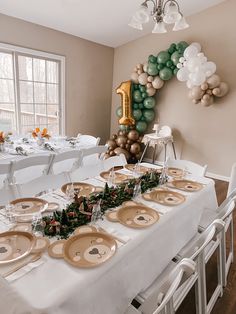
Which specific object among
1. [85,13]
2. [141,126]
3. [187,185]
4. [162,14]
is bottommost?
[187,185]

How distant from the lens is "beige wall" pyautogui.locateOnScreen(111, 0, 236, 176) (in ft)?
12.7

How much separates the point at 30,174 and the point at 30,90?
100 inches

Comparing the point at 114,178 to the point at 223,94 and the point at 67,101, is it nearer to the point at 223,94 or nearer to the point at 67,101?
the point at 223,94

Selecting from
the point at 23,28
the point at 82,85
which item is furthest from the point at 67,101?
the point at 23,28

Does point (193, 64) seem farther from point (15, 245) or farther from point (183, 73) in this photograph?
point (15, 245)

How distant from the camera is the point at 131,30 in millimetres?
4430

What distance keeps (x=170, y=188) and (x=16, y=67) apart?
3467 millimetres

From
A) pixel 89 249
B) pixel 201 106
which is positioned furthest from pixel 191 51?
pixel 89 249

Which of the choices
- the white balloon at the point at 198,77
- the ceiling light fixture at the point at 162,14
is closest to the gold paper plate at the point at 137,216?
the ceiling light fixture at the point at 162,14

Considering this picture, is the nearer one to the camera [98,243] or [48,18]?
[98,243]

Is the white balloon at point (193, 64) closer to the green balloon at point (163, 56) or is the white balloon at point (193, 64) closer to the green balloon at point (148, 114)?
the green balloon at point (163, 56)

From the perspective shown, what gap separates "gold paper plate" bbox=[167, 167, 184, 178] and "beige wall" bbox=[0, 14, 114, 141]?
3.06 m

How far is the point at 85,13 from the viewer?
3.65 metres

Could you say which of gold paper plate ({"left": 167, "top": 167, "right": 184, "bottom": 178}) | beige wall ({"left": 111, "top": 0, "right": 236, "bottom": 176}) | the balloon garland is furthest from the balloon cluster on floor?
gold paper plate ({"left": 167, "top": 167, "right": 184, "bottom": 178})
